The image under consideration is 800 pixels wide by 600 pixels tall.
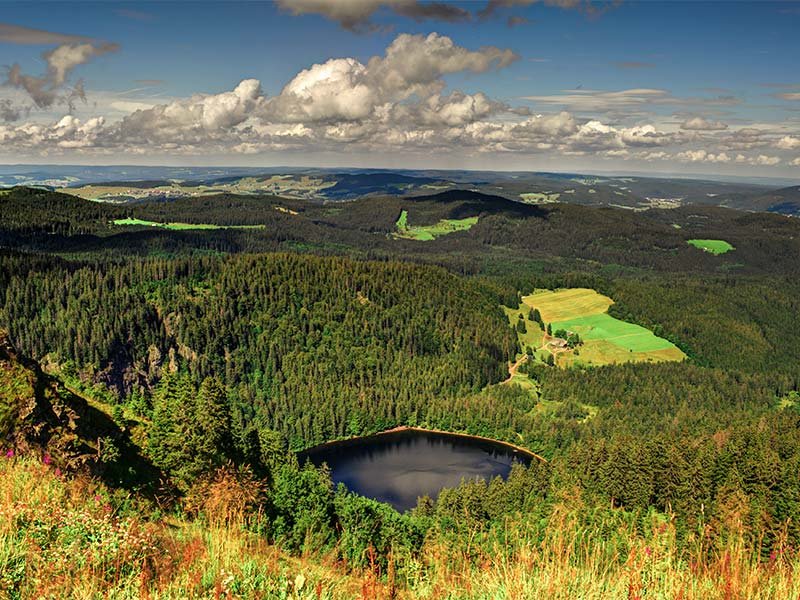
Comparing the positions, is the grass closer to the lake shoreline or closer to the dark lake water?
the dark lake water

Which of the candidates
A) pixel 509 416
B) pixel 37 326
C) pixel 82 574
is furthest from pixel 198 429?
pixel 37 326

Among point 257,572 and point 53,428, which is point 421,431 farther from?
point 257,572

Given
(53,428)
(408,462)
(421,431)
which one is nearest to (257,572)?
(53,428)

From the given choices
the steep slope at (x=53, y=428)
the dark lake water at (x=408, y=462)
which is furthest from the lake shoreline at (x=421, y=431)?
the steep slope at (x=53, y=428)

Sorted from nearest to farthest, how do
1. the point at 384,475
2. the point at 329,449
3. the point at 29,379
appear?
the point at 29,379 → the point at 384,475 → the point at 329,449

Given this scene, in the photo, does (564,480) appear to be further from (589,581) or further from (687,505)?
(589,581)

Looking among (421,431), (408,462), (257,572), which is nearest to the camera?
(257,572)

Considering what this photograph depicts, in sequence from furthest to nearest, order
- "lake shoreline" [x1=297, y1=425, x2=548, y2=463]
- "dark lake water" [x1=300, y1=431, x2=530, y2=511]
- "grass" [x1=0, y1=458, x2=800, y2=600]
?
"lake shoreline" [x1=297, y1=425, x2=548, y2=463] < "dark lake water" [x1=300, y1=431, x2=530, y2=511] < "grass" [x1=0, y1=458, x2=800, y2=600]

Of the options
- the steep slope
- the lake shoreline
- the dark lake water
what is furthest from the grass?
the lake shoreline
